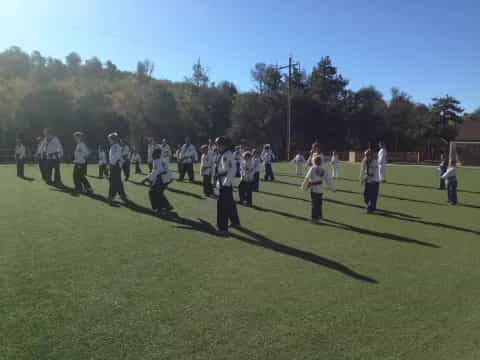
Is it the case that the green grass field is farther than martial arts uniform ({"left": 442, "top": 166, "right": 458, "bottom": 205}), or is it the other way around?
martial arts uniform ({"left": 442, "top": 166, "right": 458, "bottom": 205})

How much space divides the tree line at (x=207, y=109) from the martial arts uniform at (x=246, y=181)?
110 feet

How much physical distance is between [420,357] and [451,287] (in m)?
2.24

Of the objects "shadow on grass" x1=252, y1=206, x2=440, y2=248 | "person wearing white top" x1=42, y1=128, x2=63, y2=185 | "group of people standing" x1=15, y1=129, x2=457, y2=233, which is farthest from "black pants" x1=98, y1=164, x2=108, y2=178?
"shadow on grass" x1=252, y1=206, x2=440, y2=248

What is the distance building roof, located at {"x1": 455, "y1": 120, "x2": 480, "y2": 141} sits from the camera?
50.1 meters

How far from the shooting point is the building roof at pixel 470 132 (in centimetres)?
5006

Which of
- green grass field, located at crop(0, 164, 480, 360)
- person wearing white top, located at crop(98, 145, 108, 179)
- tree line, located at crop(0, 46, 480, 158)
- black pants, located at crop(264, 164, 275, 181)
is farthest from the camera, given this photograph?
tree line, located at crop(0, 46, 480, 158)

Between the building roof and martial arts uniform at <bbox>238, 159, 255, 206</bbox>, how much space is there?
153 feet

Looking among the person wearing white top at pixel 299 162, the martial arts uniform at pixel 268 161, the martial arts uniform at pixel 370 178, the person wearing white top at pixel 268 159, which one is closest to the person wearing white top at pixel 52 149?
the person wearing white top at pixel 268 159

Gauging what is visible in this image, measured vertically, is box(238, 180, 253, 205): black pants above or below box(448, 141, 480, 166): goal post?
below

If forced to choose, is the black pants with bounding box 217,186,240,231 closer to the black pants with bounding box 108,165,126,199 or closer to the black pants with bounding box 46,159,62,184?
the black pants with bounding box 108,165,126,199

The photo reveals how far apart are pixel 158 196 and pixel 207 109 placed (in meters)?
51.8

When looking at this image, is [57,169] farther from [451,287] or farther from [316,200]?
[451,287]

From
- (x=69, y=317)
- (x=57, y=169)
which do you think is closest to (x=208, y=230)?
(x=69, y=317)

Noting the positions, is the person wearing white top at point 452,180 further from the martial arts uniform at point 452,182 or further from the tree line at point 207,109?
the tree line at point 207,109
